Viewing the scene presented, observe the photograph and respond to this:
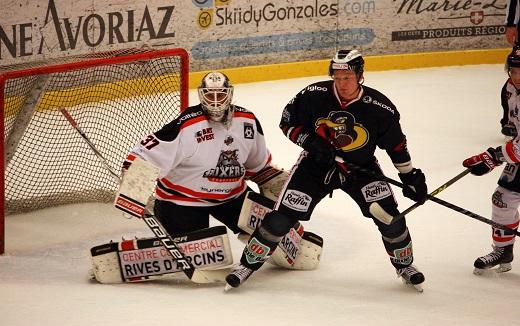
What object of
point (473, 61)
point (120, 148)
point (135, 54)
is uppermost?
point (135, 54)

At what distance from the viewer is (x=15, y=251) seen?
17.8 ft

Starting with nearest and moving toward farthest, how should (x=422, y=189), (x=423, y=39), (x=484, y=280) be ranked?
(x=422, y=189)
(x=484, y=280)
(x=423, y=39)

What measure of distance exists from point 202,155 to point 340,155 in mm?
599

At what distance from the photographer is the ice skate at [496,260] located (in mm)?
5219

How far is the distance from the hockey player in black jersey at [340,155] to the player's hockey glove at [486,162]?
0.24 m

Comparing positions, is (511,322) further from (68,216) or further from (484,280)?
(68,216)

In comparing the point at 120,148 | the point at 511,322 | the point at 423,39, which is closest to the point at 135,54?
the point at 120,148

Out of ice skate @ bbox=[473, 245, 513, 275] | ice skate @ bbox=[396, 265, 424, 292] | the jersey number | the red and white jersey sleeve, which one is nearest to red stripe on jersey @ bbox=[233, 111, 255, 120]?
the jersey number

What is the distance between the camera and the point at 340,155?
4.89 metres

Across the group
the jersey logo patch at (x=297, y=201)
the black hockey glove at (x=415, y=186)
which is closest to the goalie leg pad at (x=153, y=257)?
the jersey logo patch at (x=297, y=201)

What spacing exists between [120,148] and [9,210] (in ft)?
2.46

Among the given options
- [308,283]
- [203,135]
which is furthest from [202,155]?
[308,283]

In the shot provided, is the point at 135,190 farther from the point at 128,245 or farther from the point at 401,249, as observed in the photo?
the point at 401,249

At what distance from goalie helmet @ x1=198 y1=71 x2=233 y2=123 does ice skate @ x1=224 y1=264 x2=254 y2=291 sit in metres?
0.65
